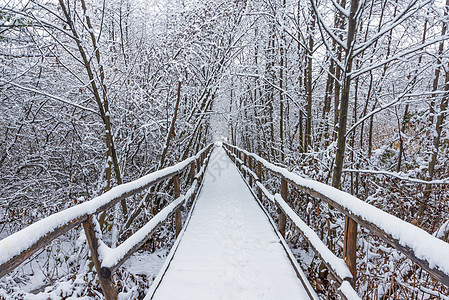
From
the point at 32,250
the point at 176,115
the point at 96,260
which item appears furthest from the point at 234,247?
the point at 176,115

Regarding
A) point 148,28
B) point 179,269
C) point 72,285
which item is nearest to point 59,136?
point 148,28

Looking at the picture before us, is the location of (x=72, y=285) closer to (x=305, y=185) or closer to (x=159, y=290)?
(x=159, y=290)

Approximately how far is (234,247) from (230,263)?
484mm

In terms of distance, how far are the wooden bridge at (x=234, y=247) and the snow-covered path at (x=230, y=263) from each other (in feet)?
0.04

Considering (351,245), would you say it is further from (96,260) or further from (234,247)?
(234,247)

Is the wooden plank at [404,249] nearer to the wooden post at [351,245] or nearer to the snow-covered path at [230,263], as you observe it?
the wooden post at [351,245]

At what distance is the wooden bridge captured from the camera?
125 centimetres

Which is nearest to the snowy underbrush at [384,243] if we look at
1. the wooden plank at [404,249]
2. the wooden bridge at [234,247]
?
the wooden bridge at [234,247]

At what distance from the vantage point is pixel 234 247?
371 centimetres

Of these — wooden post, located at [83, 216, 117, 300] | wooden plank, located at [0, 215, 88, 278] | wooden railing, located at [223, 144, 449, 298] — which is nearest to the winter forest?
wooden railing, located at [223, 144, 449, 298]

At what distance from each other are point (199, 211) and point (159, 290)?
300 centimetres

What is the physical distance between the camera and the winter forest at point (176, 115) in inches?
155

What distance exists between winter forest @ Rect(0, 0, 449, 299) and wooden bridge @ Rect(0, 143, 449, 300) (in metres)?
0.39

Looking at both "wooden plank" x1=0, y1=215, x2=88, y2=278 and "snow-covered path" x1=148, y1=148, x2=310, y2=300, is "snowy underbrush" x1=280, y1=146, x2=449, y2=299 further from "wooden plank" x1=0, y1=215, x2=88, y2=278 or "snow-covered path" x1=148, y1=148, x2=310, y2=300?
"wooden plank" x1=0, y1=215, x2=88, y2=278
